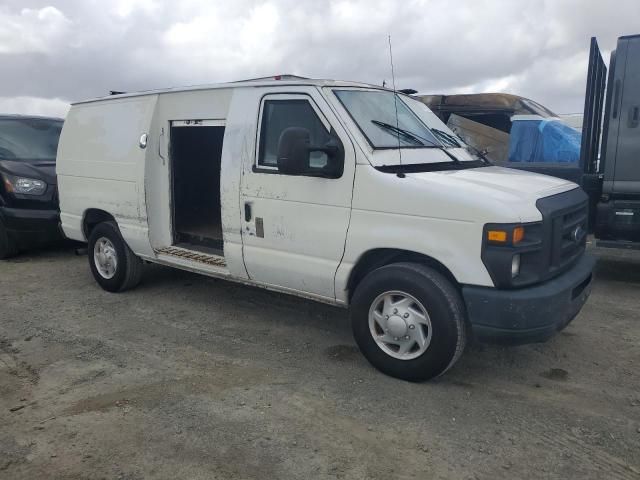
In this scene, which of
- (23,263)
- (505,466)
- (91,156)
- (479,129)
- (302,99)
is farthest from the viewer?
(479,129)

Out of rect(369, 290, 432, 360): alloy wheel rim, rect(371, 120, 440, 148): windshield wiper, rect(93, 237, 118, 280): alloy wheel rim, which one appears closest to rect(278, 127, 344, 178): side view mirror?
rect(371, 120, 440, 148): windshield wiper

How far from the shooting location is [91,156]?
19.4 ft

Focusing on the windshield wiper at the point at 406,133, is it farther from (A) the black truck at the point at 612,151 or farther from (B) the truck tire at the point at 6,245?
(B) the truck tire at the point at 6,245

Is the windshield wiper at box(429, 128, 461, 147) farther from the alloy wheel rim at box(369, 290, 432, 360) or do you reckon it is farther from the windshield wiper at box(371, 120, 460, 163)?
the alloy wheel rim at box(369, 290, 432, 360)

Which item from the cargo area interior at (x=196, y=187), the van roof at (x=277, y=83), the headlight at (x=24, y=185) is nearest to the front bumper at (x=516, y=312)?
the van roof at (x=277, y=83)

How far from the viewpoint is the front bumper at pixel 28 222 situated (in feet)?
24.7

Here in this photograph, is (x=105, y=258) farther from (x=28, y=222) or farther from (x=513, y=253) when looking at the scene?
(x=513, y=253)

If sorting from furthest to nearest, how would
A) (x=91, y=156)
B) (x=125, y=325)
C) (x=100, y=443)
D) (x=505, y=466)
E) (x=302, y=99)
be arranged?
(x=91, y=156) < (x=125, y=325) < (x=302, y=99) < (x=100, y=443) < (x=505, y=466)

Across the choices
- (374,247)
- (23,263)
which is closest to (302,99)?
(374,247)

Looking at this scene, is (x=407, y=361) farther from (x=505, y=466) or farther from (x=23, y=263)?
(x=23, y=263)

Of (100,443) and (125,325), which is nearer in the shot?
(100,443)

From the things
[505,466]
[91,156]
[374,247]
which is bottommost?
[505,466]

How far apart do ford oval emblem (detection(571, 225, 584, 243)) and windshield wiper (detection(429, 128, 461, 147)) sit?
1241mm

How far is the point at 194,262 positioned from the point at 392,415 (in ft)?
8.34
